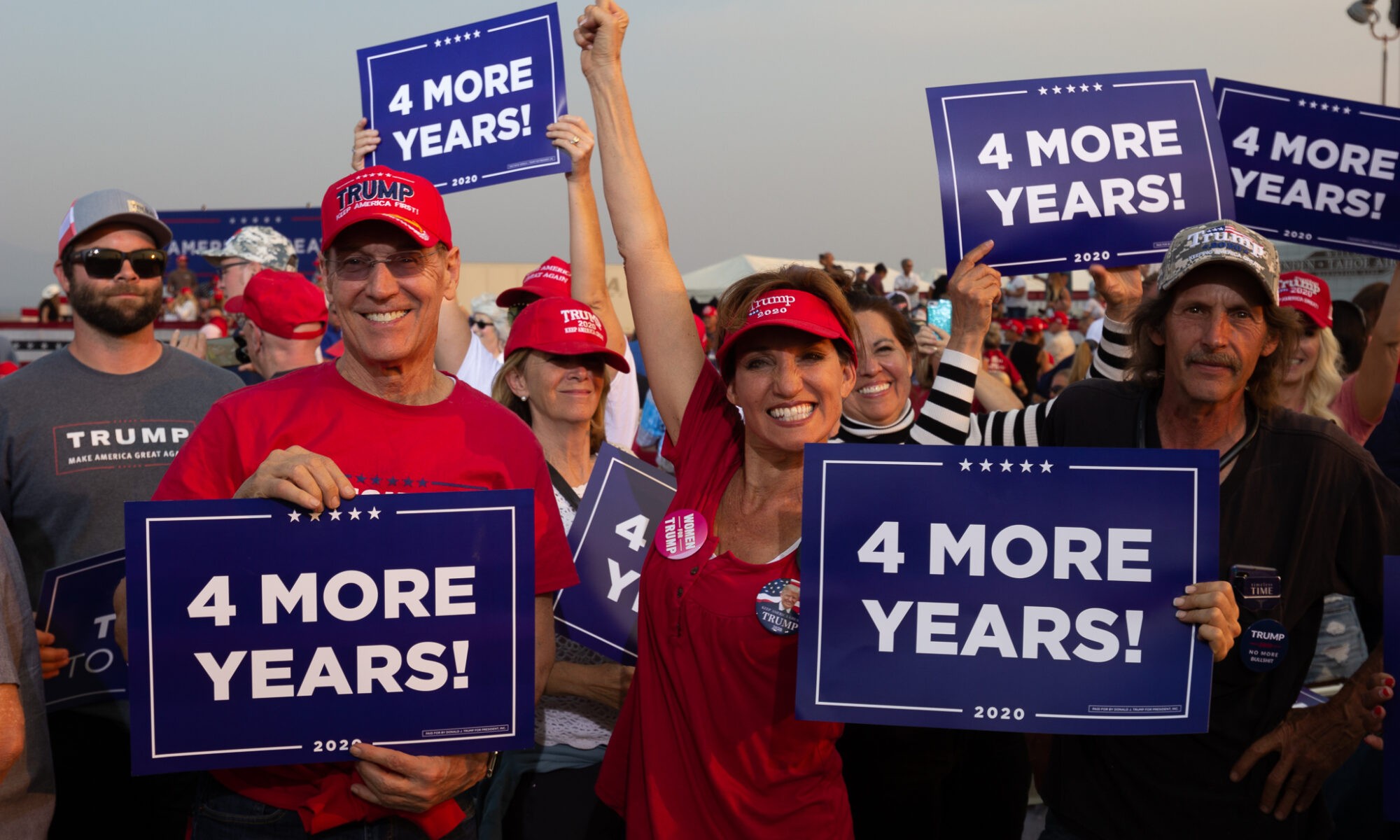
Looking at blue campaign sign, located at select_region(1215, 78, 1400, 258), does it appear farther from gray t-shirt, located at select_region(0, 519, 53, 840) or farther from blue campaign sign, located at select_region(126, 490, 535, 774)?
gray t-shirt, located at select_region(0, 519, 53, 840)

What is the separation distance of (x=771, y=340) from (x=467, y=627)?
98 centimetres

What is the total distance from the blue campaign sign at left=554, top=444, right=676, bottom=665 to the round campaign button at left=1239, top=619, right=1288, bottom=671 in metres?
1.68

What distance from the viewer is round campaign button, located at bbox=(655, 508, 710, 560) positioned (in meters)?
2.65

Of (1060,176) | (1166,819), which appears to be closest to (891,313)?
(1060,176)

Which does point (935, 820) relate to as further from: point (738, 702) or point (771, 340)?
point (771, 340)

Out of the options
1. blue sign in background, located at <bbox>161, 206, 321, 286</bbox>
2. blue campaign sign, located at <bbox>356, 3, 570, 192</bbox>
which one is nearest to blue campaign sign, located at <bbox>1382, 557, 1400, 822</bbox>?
blue campaign sign, located at <bbox>356, 3, 570, 192</bbox>

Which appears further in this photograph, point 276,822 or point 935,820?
point 935,820

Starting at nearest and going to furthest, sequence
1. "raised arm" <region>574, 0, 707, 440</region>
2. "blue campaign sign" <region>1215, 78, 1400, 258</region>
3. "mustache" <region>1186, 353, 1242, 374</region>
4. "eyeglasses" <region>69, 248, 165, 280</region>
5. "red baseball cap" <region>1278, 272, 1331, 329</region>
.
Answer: "mustache" <region>1186, 353, 1242, 374</region>
"raised arm" <region>574, 0, 707, 440</region>
"eyeglasses" <region>69, 248, 165, 280</region>
"blue campaign sign" <region>1215, 78, 1400, 258</region>
"red baseball cap" <region>1278, 272, 1331, 329</region>

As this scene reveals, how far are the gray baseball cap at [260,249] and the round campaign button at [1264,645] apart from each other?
5.46 m

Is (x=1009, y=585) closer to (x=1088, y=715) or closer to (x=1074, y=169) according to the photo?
(x=1088, y=715)

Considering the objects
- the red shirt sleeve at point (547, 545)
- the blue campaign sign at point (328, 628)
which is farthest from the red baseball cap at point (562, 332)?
the blue campaign sign at point (328, 628)

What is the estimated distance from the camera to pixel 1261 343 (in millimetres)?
2822

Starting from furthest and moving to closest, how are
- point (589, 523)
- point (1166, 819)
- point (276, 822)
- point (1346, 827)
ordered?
point (1346, 827), point (589, 523), point (1166, 819), point (276, 822)

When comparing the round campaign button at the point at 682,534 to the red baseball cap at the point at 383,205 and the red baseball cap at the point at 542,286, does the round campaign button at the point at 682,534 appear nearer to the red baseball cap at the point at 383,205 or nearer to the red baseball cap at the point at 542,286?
the red baseball cap at the point at 383,205
